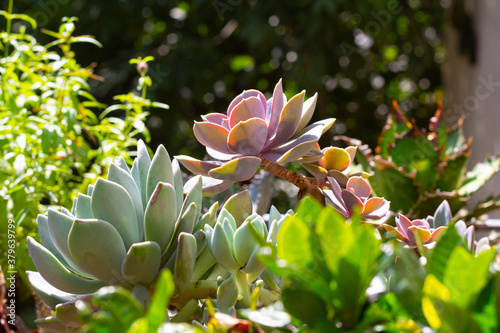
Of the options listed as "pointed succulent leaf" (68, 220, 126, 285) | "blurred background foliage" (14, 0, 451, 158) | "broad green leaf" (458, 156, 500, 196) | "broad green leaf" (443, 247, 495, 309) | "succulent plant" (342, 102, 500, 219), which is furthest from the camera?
"blurred background foliage" (14, 0, 451, 158)

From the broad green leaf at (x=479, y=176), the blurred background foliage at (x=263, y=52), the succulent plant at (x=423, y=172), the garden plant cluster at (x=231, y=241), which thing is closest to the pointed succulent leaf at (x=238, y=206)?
the garden plant cluster at (x=231, y=241)

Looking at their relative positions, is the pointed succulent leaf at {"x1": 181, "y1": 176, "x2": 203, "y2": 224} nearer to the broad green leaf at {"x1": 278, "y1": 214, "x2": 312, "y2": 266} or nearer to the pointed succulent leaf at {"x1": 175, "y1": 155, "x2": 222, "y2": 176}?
the pointed succulent leaf at {"x1": 175, "y1": 155, "x2": 222, "y2": 176}

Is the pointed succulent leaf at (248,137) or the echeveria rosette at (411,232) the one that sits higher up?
the pointed succulent leaf at (248,137)

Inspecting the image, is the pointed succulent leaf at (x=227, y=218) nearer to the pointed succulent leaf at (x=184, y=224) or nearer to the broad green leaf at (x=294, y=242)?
the pointed succulent leaf at (x=184, y=224)

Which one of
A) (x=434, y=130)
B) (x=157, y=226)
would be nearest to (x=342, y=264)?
(x=157, y=226)

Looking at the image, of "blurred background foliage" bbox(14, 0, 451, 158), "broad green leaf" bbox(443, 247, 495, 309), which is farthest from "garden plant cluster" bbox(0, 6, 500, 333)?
"blurred background foliage" bbox(14, 0, 451, 158)

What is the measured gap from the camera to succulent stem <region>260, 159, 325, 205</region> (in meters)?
0.50

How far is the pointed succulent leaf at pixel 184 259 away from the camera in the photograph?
401 mm

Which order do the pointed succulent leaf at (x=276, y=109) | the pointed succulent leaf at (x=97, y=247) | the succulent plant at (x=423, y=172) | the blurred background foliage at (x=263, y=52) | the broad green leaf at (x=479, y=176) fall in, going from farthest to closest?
the blurred background foliage at (x=263, y=52)
the broad green leaf at (x=479, y=176)
the succulent plant at (x=423, y=172)
the pointed succulent leaf at (x=276, y=109)
the pointed succulent leaf at (x=97, y=247)

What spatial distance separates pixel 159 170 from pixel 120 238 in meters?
0.08

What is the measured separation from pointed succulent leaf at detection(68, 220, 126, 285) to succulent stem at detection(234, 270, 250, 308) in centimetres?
10

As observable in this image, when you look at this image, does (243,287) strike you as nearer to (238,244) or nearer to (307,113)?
(238,244)

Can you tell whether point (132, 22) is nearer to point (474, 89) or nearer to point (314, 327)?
point (474, 89)

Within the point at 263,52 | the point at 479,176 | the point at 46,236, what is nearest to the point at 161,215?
the point at 46,236
